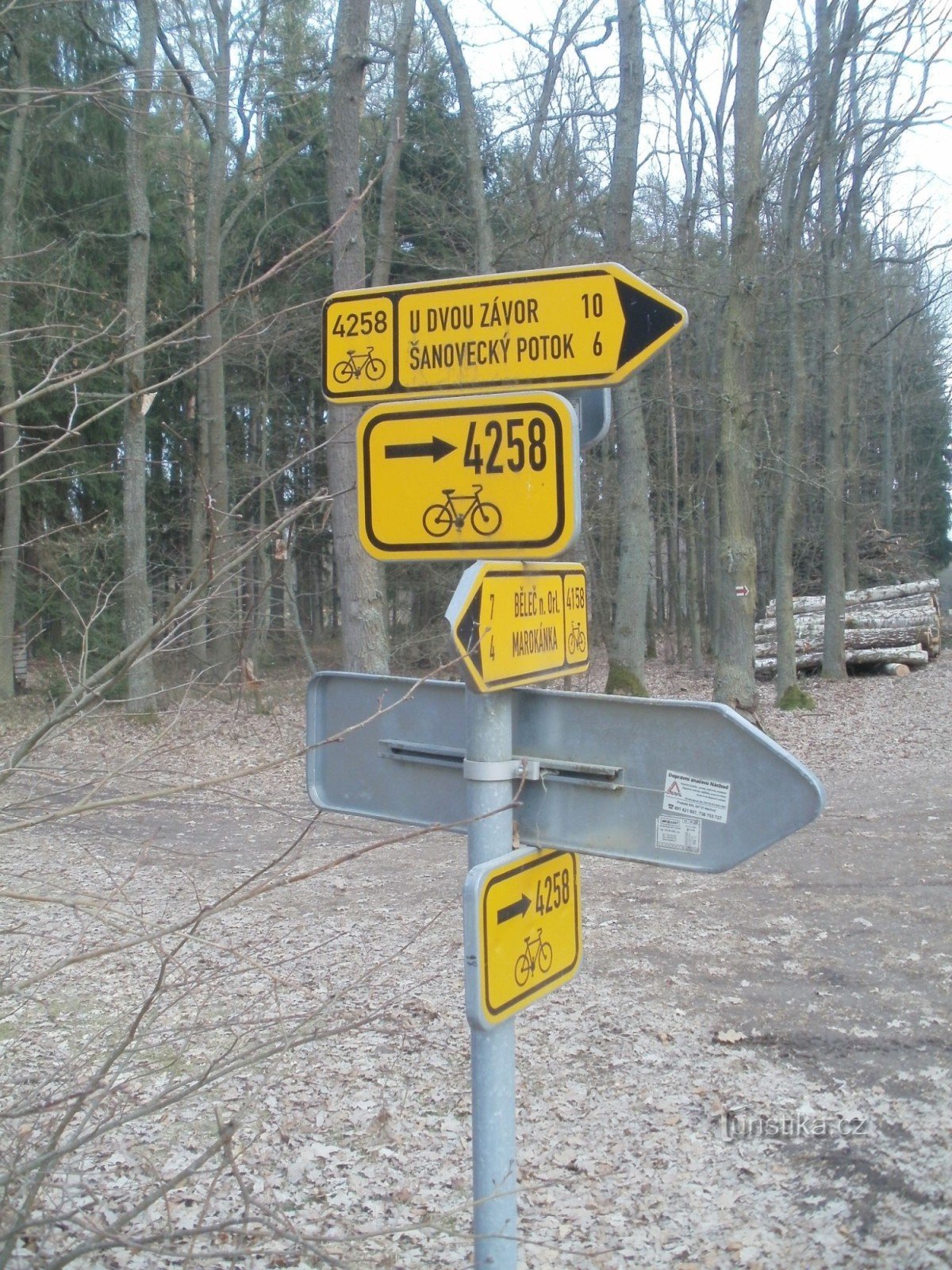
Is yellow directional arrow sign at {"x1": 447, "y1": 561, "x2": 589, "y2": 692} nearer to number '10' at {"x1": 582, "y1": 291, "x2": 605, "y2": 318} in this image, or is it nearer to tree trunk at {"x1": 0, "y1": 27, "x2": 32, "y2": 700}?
number '10' at {"x1": 582, "y1": 291, "x2": 605, "y2": 318}

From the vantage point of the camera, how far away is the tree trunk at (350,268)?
1023cm

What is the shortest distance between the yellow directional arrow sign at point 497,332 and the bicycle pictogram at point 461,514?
27 centimetres

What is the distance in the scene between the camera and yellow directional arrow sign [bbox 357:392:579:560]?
2.08m

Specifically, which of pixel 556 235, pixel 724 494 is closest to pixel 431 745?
pixel 724 494

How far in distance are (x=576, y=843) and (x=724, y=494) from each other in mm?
12045

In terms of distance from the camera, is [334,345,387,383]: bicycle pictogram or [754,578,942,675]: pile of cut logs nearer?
[334,345,387,383]: bicycle pictogram

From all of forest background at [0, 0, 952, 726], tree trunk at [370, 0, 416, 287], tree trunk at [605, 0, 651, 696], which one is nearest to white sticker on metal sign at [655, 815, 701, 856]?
forest background at [0, 0, 952, 726]

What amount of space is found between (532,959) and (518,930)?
3.9 inches

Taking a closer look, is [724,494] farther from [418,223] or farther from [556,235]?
[418,223]

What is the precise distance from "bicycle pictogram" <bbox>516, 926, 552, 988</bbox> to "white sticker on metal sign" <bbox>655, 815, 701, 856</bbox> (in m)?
0.34

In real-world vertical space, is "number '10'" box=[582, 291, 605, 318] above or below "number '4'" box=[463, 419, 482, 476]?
above

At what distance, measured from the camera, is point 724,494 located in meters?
13.6

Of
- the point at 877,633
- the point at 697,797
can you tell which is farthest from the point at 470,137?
the point at 697,797

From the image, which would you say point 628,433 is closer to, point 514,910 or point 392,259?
point 392,259
